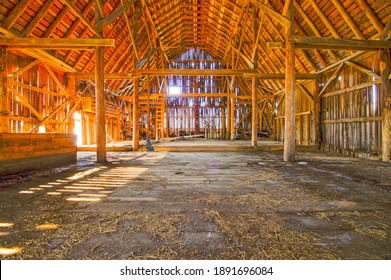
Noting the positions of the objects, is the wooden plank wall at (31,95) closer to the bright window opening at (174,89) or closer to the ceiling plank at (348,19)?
the ceiling plank at (348,19)

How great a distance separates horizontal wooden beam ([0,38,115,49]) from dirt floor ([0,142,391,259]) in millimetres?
4509

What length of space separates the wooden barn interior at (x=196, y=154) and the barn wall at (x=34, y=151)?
30 mm

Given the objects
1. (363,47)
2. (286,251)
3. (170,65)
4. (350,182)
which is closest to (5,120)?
(286,251)

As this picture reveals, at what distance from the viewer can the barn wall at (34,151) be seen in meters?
4.77

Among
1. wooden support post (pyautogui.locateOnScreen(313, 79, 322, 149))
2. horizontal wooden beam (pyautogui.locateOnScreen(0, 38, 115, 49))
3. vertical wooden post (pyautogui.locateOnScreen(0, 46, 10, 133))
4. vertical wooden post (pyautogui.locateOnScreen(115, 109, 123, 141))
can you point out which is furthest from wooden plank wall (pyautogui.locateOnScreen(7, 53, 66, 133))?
wooden support post (pyautogui.locateOnScreen(313, 79, 322, 149))

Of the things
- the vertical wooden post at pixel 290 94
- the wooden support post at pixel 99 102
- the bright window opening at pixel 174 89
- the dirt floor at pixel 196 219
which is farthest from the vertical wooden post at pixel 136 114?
the bright window opening at pixel 174 89

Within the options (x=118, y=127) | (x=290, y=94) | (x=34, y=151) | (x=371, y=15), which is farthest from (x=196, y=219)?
(x=118, y=127)

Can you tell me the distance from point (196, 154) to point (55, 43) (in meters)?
6.34

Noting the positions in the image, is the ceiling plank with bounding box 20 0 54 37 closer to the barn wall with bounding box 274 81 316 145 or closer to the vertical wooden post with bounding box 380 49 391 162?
the vertical wooden post with bounding box 380 49 391 162

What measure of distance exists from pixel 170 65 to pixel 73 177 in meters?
20.4

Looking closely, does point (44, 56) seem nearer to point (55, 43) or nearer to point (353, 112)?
point (55, 43)

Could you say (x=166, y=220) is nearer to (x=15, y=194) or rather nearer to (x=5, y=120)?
(x=15, y=194)

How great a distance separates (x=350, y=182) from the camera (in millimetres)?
4137

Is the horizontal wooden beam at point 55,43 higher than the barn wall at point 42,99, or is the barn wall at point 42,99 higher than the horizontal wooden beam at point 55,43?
the horizontal wooden beam at point 55,43
